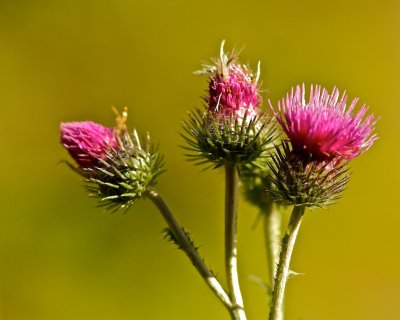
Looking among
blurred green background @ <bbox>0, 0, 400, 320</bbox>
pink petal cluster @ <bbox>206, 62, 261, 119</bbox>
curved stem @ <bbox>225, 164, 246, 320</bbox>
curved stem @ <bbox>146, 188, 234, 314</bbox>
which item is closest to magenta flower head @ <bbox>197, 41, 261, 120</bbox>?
pink petal cluster @ <bbox>206, 62, 261, 119</bbox>

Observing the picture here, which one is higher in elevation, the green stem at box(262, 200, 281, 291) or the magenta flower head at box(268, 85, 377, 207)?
the magenta flower head at box(268, 85, 377, 207)

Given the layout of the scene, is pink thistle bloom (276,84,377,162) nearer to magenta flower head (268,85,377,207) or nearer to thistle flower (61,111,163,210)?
magenta flower head (268,85,377,207)

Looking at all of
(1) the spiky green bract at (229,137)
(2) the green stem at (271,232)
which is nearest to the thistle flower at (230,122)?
(1) the spiky green bract at (229,137)

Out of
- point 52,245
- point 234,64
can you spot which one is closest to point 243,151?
point 234,64

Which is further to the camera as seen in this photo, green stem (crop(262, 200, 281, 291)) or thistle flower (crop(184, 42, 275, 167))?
green stem (crop(262, 200, 281, 291))

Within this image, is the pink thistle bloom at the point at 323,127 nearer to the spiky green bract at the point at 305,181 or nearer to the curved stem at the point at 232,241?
the spiky green bract at the point at 305,181

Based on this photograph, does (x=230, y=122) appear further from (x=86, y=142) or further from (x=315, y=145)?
(x=86, y=142)
